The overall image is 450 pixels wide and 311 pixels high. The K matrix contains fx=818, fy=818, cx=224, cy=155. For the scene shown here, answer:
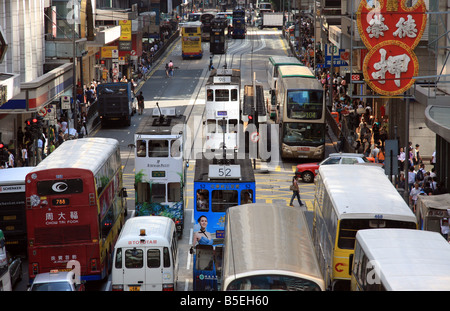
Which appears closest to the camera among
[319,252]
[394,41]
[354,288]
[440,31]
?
[354,288]

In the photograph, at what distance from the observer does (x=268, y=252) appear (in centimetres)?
1580

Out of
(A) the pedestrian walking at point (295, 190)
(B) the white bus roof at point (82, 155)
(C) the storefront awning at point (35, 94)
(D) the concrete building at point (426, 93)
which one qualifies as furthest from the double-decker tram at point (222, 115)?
(B) the white bus roof at point (82, 155)

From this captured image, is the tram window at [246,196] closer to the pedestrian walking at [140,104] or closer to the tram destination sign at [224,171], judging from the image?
the tram destination sign at [224,171]

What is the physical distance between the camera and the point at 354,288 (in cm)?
1642

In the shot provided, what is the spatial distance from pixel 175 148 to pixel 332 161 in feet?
32.0

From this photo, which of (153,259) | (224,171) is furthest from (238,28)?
(153,259)

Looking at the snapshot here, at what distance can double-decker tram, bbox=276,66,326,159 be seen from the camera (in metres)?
42.1

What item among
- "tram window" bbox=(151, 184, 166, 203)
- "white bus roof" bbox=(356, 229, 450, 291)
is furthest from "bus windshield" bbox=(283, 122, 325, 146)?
"white bus roof" bbox=(356, 229, 450, 291)

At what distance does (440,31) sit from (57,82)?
22817mm

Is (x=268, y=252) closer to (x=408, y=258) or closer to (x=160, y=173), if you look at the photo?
(x=408, y=258)
